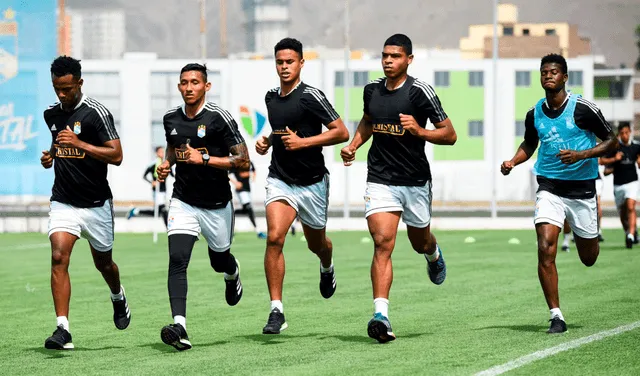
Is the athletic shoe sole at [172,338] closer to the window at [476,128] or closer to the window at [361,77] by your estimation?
the window at [361,77]

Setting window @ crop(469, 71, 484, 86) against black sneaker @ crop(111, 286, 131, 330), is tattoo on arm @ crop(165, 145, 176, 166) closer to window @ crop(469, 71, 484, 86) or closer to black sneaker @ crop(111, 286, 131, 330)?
black sneaker @ crop(111, 286, 131, 330)

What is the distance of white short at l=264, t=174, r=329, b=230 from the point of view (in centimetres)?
1070

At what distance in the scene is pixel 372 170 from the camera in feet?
33.9

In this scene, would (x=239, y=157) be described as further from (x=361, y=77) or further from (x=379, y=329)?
(x=361, y=77)

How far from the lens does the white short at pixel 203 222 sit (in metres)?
9.98

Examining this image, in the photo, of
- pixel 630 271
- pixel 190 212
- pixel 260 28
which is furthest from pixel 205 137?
pixel 260 28

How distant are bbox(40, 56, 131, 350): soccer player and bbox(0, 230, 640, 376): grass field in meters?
0.78

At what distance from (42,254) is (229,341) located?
1468 centimetres

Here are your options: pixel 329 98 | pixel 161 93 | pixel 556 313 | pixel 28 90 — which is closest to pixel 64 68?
pixel 556 313

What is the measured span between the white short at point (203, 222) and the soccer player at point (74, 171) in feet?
1.99

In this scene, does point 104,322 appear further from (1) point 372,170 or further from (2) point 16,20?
(2) point 16,20

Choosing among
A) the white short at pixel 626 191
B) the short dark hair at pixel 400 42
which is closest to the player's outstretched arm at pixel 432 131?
the short dark hair at pixel 400 42

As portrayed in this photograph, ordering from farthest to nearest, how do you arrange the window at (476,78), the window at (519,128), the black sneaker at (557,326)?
the window at (476,78), the window at (519,128), the black sneaker at (557,326)

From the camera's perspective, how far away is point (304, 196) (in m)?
10.7
